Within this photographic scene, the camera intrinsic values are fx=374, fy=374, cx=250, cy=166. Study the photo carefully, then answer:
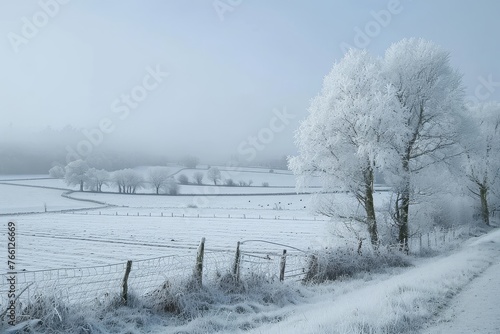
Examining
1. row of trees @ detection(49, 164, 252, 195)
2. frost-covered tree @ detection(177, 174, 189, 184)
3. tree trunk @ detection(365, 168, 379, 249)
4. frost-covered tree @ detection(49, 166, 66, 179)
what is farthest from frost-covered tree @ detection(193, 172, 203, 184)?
tree trunk @ detection(365, 168, 379, 249)

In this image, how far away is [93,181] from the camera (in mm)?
133250

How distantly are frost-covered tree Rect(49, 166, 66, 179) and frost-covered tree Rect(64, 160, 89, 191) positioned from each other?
1547 centimetres

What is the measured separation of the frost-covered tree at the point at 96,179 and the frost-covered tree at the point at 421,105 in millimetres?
126636

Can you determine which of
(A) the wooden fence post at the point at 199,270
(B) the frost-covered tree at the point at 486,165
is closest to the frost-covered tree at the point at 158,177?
(B) the frost-covered tree at the point at 486,165

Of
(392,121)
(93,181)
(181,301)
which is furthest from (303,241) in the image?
(93,181)

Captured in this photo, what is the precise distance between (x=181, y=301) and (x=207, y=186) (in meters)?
111

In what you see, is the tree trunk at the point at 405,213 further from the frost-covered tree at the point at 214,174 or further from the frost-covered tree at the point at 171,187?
the frost-covered tree at the point at 214,174

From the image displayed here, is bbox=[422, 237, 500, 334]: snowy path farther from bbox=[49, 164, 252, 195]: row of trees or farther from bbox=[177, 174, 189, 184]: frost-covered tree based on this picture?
bbox=[177, 174, 189, 184]: frost-covered tree

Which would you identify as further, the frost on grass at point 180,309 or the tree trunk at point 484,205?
the tree trunk at point 484,205

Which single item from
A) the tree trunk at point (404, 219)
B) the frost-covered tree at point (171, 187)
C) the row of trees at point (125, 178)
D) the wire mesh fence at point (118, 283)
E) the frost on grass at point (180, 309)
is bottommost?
the frost on grass at point (180, 309)

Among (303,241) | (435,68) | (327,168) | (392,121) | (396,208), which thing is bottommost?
(303,241)

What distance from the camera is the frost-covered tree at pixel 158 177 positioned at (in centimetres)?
12596

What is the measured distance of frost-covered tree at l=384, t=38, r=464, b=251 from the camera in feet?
71.4

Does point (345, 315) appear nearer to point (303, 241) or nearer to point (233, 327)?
point (233, 327)
